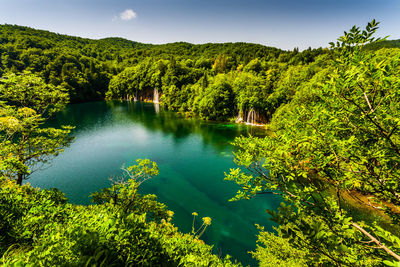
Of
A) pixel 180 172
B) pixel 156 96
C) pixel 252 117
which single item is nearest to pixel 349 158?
pixel 180 172

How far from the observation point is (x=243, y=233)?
13.2 metres

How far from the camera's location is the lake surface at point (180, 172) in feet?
45.4

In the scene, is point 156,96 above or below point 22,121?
above

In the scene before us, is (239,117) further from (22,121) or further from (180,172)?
(22,121)

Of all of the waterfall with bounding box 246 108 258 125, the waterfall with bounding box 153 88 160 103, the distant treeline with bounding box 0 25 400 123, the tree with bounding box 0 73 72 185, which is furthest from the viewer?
the waterfall with bounding box 153 88 160 103

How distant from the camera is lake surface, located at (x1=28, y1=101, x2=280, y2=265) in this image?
13.8 meters

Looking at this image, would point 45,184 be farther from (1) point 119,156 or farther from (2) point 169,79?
(2) point 169,79

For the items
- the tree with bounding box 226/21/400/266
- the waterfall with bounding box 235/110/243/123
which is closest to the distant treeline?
the waterfall with bounding box 235/110/243/123

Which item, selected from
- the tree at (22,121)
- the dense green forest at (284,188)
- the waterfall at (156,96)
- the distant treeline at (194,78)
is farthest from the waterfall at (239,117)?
the waterfall at (156,96)

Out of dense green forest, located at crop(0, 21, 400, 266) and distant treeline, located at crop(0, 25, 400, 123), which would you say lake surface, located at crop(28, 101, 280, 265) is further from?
distant treeline, located at crop(0, 25, 400, 123)

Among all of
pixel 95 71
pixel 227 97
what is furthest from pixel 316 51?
pixel 95 71

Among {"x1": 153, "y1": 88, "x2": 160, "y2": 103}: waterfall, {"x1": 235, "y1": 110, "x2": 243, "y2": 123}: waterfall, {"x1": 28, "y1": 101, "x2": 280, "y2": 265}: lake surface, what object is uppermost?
{"x1": 153, "y1": 88, "x2": 160, "y2": 103}: waterfall

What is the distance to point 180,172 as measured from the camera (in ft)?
71.0

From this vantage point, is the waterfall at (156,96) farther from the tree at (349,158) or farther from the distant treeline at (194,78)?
the tree at (349,158)
